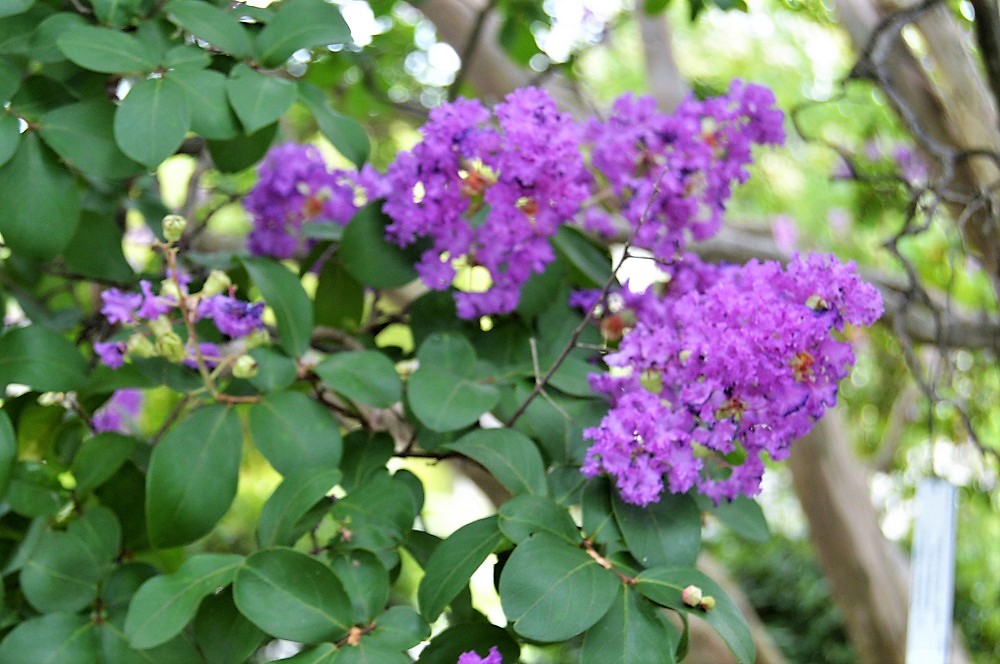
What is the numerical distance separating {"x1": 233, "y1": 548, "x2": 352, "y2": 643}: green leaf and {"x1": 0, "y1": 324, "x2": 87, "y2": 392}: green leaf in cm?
28

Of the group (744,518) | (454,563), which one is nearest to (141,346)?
(454,563)

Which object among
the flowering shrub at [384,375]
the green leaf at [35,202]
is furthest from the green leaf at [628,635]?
the green leaf at [35,202]

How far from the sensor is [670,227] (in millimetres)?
975

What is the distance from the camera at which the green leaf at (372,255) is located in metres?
0.97

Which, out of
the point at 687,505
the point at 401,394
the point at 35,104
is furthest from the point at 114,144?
the point at 687,505

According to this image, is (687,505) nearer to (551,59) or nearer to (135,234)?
(551,59)

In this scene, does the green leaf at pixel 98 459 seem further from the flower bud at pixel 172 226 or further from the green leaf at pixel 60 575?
the flower bud at pixel 172 226

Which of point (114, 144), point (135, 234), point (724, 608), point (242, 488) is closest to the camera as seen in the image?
point (724, 608)

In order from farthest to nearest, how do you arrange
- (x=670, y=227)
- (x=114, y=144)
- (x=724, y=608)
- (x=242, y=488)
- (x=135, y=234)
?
(x=242, y=488) → (x=135, y=234) → (x=670, y=227) → (x=114, y=144) → (x=724, y=608)

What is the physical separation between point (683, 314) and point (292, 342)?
355 millimetres

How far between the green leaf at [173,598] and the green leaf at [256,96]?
35cm

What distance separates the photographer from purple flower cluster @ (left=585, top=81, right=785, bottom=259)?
0.96 m

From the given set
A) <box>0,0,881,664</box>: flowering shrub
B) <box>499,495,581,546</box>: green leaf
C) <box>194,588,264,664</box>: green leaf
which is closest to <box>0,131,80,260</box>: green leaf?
<box>0,0,881,664</box>: flowering shrub

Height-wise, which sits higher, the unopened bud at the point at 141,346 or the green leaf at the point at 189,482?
the unopened bud at the point at 141,346
